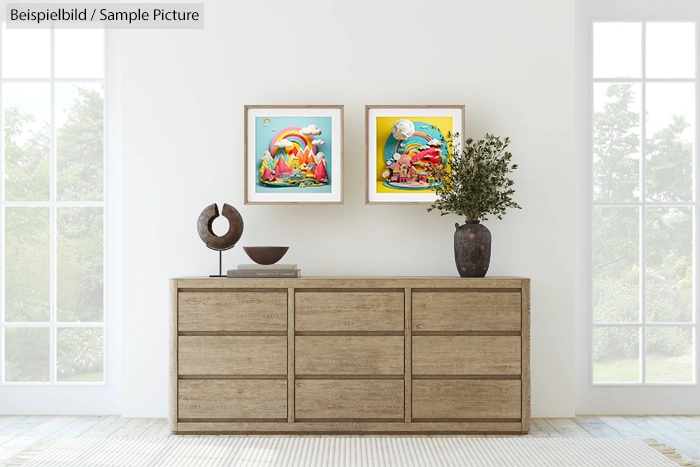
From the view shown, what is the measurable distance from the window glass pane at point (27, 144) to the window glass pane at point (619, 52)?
3164mm

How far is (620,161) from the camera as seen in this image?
363 centimetres

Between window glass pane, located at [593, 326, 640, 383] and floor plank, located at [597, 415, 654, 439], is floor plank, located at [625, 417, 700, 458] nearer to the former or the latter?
floor plank, located at [597, 415, 654, 439]

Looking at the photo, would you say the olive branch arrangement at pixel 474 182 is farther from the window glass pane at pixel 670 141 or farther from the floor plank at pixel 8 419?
the floor plank at pixel 8 419

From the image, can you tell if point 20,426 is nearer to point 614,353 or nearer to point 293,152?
point 293,152

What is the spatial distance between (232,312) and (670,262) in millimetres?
2464

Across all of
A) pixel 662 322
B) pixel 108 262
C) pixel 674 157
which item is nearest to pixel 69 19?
pixel 108 262

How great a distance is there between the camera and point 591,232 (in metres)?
3.61

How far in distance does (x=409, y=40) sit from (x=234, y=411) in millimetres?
2167

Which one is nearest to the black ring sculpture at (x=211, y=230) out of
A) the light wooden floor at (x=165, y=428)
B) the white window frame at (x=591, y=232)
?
the light wooden floor at (x=165, y=428)

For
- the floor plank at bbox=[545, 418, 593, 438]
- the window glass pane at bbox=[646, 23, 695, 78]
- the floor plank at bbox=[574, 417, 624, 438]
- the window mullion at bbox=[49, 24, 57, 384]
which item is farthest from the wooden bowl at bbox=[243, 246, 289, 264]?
the window glass pane at bbox=[646, 23, 695, 78]

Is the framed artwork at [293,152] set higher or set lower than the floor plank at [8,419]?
higher

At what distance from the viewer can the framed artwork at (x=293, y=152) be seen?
3422mm

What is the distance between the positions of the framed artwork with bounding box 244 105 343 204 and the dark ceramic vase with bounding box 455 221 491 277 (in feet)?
2.35

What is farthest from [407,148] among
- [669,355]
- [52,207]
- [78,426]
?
[78,426]
